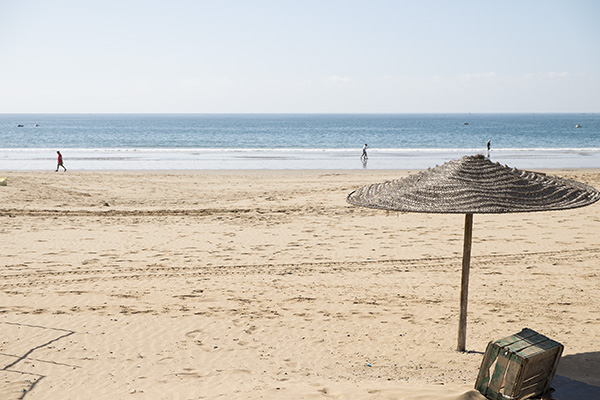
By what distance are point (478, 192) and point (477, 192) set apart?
1cm

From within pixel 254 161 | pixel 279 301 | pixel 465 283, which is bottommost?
pixel 279 301

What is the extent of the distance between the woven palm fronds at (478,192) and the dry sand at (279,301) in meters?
1.76

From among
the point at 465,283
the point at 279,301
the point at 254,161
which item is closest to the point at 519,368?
the point at 465,283

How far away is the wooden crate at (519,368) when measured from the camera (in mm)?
4879

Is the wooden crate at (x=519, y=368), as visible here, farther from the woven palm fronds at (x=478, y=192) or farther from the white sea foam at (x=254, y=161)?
the white sea foam at (x=254, y=161)

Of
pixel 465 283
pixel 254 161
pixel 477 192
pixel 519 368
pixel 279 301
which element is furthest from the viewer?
pixel 254 161

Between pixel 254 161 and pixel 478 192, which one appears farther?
pixel 254 161

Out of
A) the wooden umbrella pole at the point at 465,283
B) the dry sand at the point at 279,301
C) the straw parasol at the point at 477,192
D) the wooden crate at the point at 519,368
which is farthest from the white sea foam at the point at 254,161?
the wooden crate at the point at 519,368

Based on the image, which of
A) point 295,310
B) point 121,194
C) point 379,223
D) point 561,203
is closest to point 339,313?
point 295,310

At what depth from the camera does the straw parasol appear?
5406 millimetres

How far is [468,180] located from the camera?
5754mm

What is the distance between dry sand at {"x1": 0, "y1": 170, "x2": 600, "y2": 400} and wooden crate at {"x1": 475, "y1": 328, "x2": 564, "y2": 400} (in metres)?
0.28

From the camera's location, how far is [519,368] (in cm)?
484

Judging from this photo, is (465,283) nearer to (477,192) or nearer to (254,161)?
(477,192)
